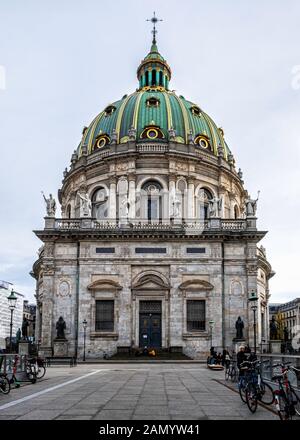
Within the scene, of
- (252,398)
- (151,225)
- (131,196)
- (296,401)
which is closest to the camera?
(296,401)

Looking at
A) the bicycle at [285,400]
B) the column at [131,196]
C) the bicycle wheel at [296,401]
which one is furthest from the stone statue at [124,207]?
the bicycle at [285,400]

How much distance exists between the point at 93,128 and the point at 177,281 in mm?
26223

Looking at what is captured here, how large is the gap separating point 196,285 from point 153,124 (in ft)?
70.8

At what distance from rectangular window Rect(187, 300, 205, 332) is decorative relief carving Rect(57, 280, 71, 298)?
11.3m

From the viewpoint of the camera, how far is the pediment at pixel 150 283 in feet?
171

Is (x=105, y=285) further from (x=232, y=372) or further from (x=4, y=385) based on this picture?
(x=4, y=385)

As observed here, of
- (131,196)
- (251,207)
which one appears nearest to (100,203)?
(131,196)

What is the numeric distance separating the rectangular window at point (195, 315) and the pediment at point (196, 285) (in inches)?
49.6

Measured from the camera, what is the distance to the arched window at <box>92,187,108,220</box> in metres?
62.9

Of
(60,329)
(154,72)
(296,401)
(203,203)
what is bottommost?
(296,401)

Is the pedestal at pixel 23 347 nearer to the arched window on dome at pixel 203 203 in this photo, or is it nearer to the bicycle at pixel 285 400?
the arched window on dome at pixel 203 203

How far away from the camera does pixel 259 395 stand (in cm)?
Result: 1620

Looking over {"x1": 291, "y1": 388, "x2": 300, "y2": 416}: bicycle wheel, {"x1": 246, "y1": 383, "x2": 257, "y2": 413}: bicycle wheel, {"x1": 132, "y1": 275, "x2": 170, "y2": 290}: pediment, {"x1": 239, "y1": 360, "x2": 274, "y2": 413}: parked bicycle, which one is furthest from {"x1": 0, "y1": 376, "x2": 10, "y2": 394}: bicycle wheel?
{"x1": 132, "y1": 275, "x2": 170, "y2": 290}: pediment

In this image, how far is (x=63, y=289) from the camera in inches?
2072
